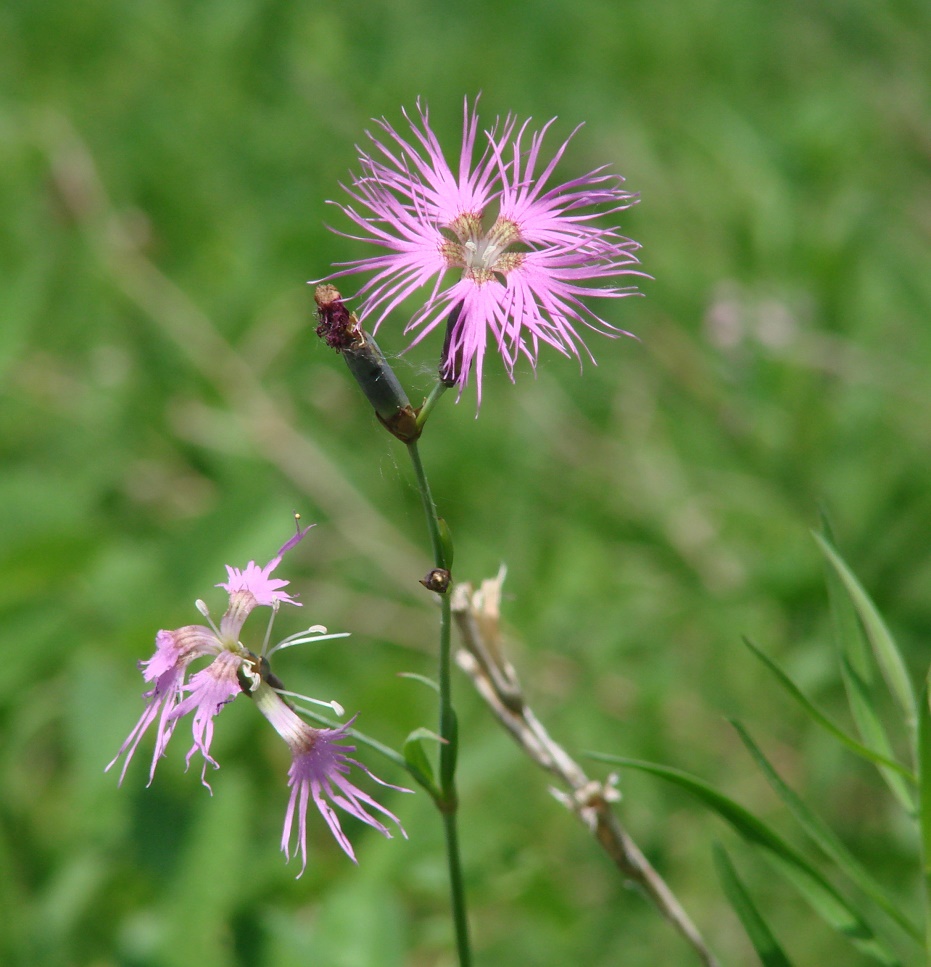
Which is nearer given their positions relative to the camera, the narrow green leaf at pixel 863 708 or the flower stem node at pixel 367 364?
the flower stem node at pixel 367 364

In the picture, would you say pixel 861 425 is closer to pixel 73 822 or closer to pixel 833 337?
pixel 833 337

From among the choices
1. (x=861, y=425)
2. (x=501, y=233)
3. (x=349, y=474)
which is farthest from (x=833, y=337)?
(x=501, y=233)

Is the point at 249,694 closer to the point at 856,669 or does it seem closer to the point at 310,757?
the point at 310,757

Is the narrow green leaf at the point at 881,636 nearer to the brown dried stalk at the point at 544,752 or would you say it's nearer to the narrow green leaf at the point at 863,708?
the narrow green leaf at the point at 863,708

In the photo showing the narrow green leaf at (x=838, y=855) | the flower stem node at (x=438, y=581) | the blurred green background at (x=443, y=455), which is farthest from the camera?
the blurred green background at (x=443, y=455)

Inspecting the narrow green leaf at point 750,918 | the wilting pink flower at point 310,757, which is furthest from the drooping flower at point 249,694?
the narrow green leaf at point 750,918

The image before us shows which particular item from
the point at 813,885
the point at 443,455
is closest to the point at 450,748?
the point at 813,885
